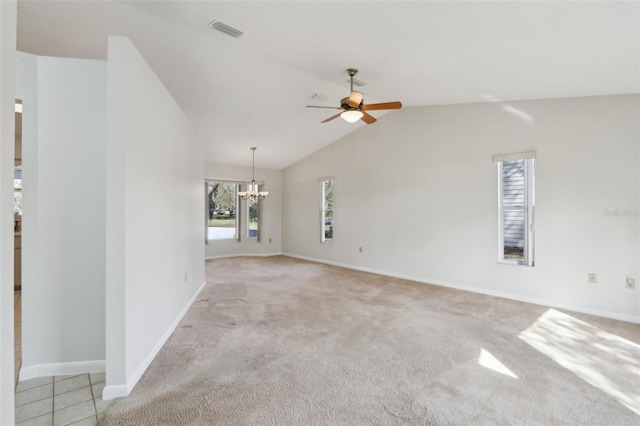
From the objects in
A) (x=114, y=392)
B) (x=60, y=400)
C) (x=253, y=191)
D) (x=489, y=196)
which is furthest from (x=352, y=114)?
(x=253, y=191)

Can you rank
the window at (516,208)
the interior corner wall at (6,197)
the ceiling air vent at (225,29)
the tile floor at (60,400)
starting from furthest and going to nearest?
the window at (516,208) → the ceiling air vent at (225,29) → the tile floor at (60,400) → the interior corner wall at (6,197)

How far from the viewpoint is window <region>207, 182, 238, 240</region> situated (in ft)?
28.2

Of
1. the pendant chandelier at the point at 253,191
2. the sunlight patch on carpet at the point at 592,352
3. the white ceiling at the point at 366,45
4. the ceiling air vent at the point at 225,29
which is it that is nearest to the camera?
the sunlight patch on carpet at the point at 592,352

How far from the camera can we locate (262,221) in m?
8.96

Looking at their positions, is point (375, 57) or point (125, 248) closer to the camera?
point (125, 248)

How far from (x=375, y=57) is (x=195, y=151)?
9.18 feet

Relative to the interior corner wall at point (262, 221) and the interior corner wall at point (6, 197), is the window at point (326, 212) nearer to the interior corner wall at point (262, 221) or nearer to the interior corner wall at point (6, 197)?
the interior corner wall at point (262, 221)

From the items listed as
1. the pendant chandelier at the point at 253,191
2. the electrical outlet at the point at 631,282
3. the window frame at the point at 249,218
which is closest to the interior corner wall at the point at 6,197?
the electrical outlet at the point at 631,282

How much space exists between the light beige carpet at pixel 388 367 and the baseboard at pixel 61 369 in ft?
1.44

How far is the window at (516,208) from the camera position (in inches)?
176

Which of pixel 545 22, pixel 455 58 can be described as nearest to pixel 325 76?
pixel 455 58

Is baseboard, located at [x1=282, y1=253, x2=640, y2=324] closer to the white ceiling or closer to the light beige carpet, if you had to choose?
the light beige carpet

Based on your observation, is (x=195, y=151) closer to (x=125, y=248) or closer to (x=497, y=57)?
(x=125, y=248)

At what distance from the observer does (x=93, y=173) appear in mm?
2432
